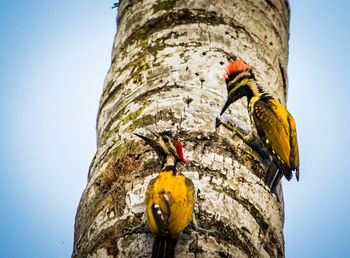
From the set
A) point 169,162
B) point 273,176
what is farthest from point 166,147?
point 273,176

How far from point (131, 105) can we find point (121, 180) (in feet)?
2.55

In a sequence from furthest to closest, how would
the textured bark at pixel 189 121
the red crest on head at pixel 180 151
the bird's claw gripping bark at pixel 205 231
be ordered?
the red crest on head at pixel 180 151
the textured bark at pixel 189 121
the bird's claw gripping bark at pixel 205 231

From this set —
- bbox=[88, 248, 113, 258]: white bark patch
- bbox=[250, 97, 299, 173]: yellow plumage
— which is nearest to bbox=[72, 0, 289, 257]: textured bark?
bbox=[88, 248, 113, 258]: white bark patch

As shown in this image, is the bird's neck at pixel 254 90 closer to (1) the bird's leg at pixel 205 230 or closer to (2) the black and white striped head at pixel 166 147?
(2) the black and white striped head at pixel 166 147

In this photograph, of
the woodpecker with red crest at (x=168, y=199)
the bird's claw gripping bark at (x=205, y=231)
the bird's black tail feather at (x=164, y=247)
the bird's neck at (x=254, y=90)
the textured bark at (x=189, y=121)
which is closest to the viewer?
the bird's black tail feather at (x=164, y=247)

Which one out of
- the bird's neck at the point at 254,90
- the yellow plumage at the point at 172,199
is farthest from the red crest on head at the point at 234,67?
the yellow plumage at the point at 172,199

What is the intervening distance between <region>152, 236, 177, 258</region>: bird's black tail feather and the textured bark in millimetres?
80

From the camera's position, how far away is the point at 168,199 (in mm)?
3475

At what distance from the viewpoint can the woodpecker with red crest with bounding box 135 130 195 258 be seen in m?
3.02

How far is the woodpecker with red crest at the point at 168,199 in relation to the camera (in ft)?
9.91

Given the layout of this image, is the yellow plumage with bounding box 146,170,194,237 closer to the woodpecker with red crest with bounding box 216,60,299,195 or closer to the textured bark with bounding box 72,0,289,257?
the textured bark with bounding box 72,0,289,257

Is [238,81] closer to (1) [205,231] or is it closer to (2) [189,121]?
(2) [189,121]

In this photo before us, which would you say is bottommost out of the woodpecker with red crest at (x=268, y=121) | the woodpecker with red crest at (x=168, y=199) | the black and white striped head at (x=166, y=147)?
the woodpecker with red crest at (x=168, y=199)

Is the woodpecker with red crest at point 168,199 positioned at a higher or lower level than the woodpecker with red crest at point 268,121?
lower
